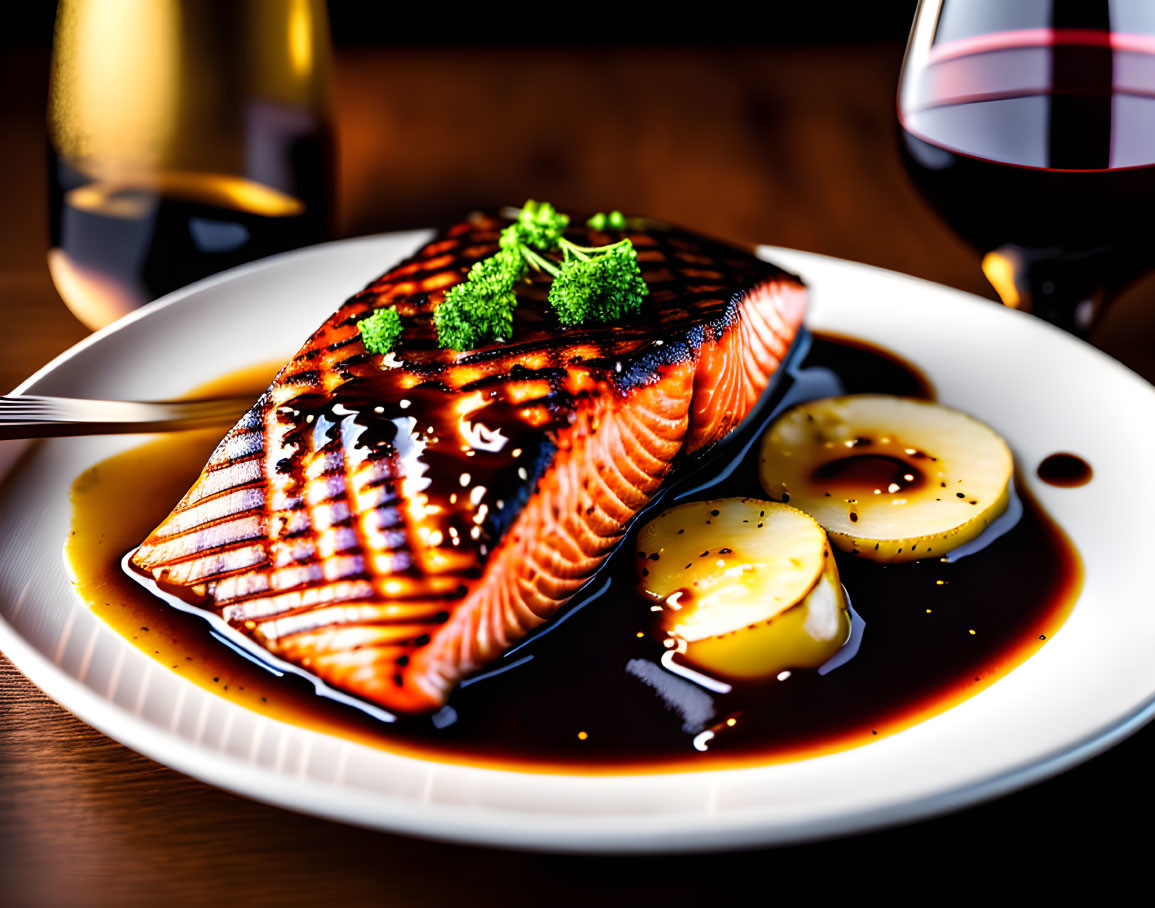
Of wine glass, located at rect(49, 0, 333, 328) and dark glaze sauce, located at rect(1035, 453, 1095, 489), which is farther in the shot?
wine glass, located at rect(49, 0, 333, 328)

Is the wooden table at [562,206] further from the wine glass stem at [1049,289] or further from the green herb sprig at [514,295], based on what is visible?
the green herb sprig at [514,295]

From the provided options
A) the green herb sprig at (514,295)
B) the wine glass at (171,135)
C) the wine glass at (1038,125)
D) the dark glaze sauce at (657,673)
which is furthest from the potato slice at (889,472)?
the wine glass at (171,135)

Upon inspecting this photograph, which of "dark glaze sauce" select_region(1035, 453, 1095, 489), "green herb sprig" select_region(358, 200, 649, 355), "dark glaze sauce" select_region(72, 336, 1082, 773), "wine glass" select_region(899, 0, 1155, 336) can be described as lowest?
"dark glaze sauce" select_region(72, 336, 1082, 773)

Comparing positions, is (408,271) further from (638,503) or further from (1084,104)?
(1084,104)

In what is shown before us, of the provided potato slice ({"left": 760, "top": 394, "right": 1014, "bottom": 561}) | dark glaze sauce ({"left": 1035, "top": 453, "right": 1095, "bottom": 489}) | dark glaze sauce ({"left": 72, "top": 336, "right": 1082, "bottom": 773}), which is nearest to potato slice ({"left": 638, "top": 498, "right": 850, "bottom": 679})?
dark glaze sauce ({"left": 72, "top": 336, "right": 1082, "bottom": 773})

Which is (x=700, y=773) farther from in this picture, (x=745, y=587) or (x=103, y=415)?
(x=103, y=415)

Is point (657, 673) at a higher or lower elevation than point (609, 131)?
lower

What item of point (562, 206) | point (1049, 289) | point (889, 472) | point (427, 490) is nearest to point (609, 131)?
point (562, 206)

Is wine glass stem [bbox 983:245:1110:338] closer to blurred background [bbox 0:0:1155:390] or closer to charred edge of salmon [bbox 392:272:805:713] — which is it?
blurred background [bbox 0:0:1155:390]
